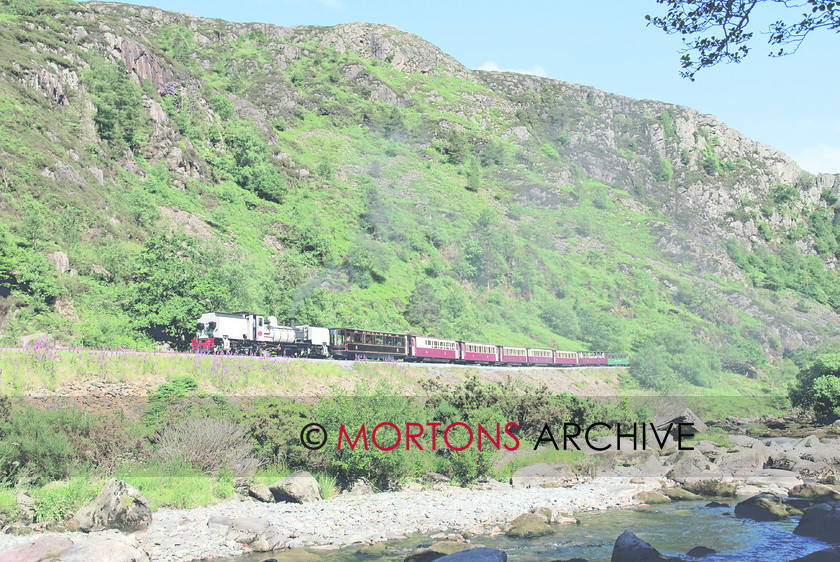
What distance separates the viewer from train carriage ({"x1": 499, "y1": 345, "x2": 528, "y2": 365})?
53219 mm

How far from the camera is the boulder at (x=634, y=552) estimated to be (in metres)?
11.4

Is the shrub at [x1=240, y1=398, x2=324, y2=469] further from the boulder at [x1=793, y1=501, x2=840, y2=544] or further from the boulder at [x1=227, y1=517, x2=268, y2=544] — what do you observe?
the boulder at [x1=793, y1=501, x2=840, y2=544]

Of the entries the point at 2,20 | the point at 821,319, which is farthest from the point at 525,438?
the point at 821,319

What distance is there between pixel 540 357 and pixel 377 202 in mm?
38301

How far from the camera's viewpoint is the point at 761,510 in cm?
1708

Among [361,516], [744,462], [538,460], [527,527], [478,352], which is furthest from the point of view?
[478,352]

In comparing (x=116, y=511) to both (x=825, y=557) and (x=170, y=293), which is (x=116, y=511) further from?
(x=170, y=293)

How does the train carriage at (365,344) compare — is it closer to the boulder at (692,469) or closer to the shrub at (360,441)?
the shrub at (360,441)

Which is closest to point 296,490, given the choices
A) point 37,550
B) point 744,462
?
point 37,550

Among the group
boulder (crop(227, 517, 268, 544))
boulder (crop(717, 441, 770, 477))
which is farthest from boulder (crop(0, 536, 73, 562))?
boulder (crop(717, 441, 770, 477))

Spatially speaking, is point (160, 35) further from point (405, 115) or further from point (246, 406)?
point (246, 406)

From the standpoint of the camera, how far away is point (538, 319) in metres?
83.2

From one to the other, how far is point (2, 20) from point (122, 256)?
39.5 metres

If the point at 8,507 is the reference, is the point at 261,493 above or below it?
below
